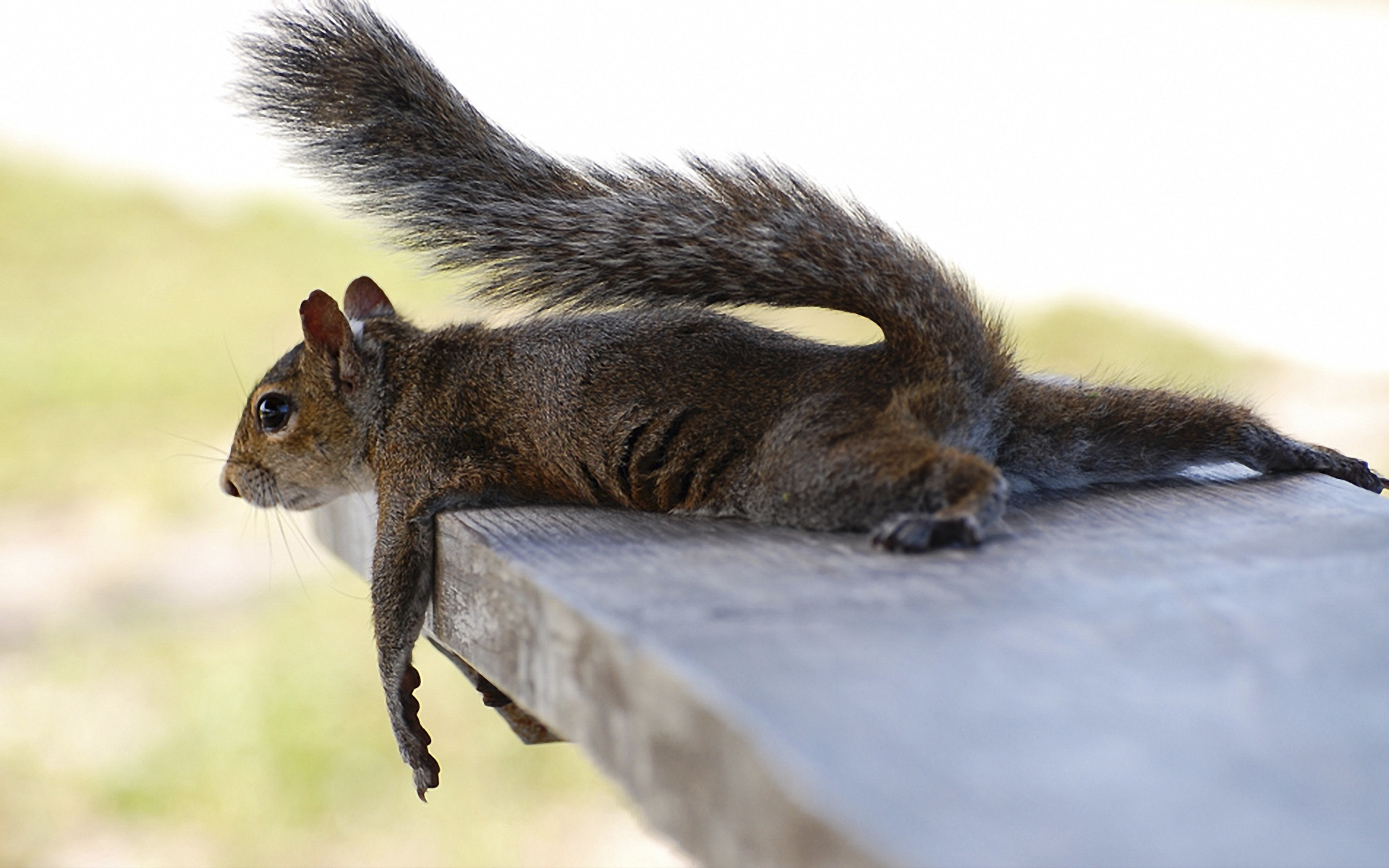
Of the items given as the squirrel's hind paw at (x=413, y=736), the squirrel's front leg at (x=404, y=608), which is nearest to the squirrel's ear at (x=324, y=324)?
the squirrel's front leg at (x=404, y=608)

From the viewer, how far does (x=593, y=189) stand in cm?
123

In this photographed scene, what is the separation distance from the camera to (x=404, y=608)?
46.2 inches

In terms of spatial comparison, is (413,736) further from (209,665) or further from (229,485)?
(209,665)

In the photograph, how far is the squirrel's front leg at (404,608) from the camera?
1176 mm

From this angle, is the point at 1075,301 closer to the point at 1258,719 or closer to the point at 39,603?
the point at 39,603

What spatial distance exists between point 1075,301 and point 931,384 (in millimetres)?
4049

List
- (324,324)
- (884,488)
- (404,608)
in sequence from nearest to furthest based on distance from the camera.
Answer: (884,488)
(404,608)
(324,324)

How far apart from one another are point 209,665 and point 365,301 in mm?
1801

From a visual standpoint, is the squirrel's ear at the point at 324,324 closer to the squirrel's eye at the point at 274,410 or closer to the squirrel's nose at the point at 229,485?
the squirrel's eye at the point at 274,410

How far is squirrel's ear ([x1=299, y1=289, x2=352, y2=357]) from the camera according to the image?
1.40 metres

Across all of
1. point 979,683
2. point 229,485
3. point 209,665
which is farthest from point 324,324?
point 209,665

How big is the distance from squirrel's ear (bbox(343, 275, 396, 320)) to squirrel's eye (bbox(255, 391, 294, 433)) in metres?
0.15

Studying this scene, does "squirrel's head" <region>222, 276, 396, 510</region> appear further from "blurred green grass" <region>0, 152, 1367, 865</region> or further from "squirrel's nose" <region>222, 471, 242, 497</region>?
"blurred green grass" <region>0, 152, 1367, 865</region>

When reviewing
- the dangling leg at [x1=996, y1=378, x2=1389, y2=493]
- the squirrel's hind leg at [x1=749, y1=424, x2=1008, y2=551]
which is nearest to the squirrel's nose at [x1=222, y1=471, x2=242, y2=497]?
the squirrel's hind leg at [x1=749, y1=424, x2=1008, y2=551]
